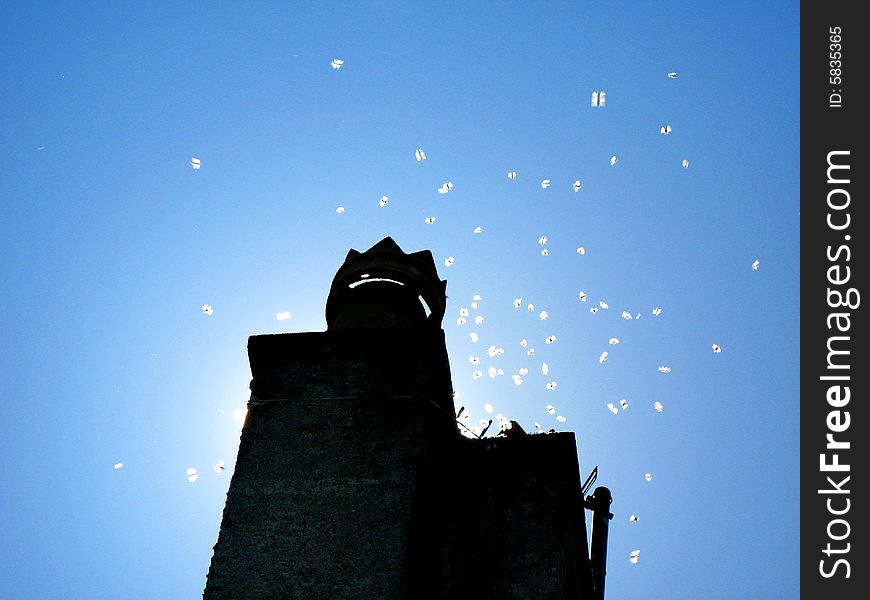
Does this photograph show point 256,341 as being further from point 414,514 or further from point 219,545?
point 414,514

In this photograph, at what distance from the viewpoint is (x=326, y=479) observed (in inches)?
168

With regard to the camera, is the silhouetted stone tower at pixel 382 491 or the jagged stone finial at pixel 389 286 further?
the jagged stone finial at pixel 389 286

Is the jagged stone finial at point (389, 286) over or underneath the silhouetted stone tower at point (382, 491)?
over

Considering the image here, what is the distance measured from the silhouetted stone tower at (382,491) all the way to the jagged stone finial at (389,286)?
71 centimetres

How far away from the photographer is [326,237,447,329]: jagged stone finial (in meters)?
5.68

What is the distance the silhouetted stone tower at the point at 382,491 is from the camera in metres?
3.95

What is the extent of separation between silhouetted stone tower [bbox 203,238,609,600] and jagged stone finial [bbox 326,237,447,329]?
709 mm

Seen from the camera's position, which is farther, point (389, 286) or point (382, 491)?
point (389, 286)

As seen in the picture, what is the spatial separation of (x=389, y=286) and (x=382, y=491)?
207cm

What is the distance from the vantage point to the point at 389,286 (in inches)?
230

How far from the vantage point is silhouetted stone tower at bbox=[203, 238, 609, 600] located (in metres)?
3.95

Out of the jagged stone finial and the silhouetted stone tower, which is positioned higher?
the jagged stone finial

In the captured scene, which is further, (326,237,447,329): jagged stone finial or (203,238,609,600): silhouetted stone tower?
(326,237,447,329): jagged stone finial
